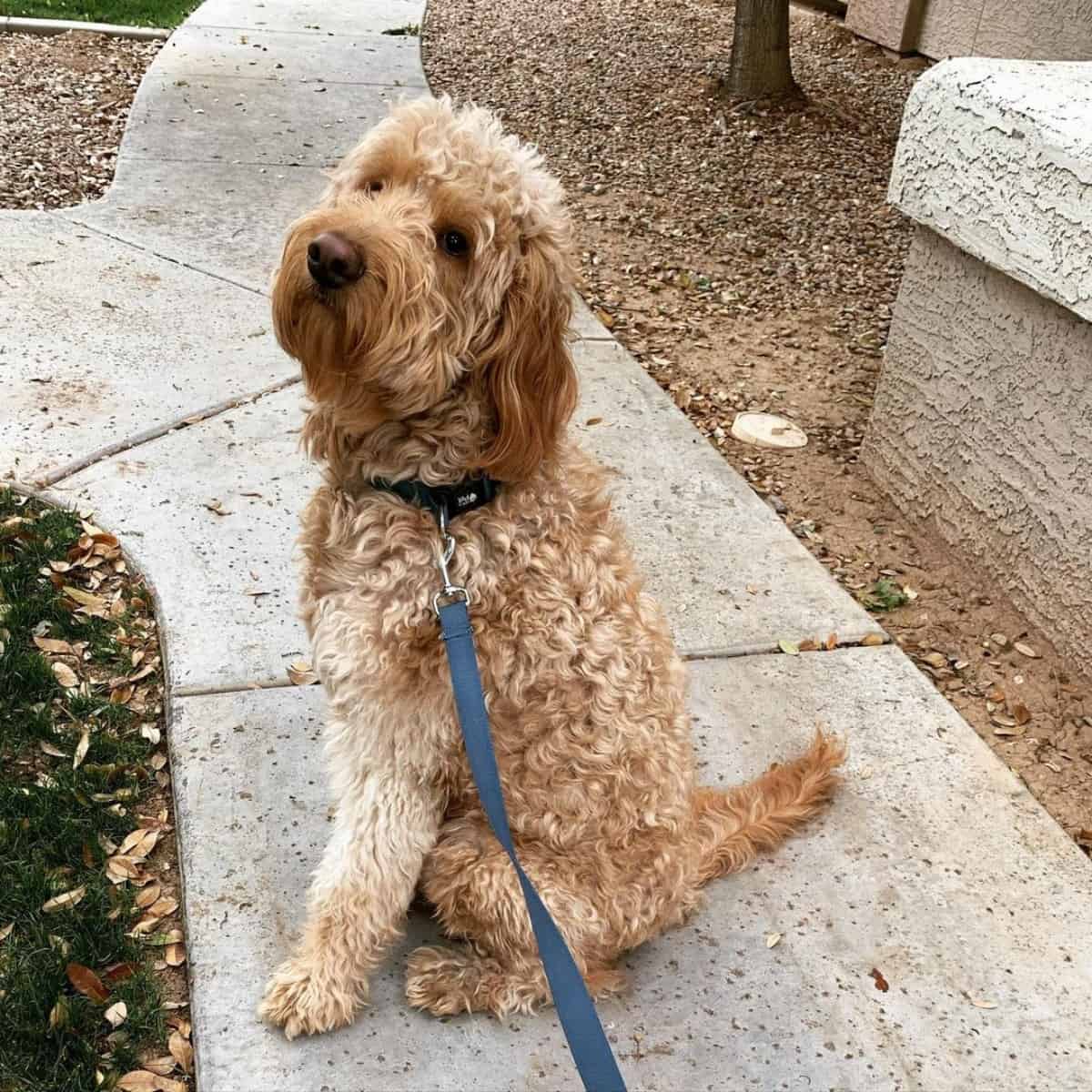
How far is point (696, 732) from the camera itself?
3514 mm

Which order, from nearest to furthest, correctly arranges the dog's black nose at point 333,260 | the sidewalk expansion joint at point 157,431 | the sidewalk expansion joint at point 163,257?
the dog's black nose at point 333,260
the sidewalk expansion joint at point 157,431
the sidewalk expansion joint at point 163,257

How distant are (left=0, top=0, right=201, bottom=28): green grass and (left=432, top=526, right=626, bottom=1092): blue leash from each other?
1002 cm

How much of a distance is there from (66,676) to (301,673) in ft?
2.45

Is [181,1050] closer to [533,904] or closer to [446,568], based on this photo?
[533,904]

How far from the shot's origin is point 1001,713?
3830mm

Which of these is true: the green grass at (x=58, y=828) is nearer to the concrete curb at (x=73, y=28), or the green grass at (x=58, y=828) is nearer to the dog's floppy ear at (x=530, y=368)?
the dog's floppy ear at (x=530, y=368)

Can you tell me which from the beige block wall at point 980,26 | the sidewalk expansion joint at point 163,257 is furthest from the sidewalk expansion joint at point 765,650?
the beige block wall at point 980,26

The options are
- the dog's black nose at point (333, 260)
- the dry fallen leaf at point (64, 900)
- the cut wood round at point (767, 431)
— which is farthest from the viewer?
the cut wood round at point (767, 431)

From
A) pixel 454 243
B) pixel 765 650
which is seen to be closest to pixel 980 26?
pixel 765 650

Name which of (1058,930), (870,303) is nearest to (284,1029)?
(1058,930)

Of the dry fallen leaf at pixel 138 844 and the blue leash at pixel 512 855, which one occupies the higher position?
the blue leash at pixel 512 855

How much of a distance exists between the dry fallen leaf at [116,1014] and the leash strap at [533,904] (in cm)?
110

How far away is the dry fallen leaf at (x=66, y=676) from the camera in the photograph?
11.4 ft

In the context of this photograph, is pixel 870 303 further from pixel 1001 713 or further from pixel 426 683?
pixel 426 683
